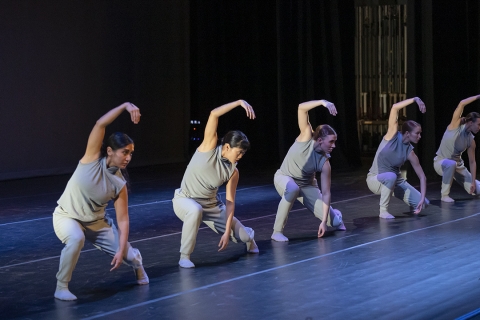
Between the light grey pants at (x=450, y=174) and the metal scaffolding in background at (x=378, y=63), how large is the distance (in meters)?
4.26

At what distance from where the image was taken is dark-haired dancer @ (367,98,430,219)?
6.30m

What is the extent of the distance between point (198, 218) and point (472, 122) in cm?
347

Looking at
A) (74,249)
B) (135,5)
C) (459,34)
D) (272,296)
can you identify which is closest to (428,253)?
(272,296)

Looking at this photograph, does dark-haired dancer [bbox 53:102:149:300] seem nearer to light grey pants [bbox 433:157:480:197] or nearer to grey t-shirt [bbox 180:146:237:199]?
grey t-shirt [bbox 180:146:237:199]

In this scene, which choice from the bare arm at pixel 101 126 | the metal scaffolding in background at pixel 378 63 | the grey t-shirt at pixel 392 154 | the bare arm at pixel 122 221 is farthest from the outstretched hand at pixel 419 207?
the metal scaffolding in background at pixel 378 63

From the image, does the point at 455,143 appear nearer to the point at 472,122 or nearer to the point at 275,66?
the point at 472,122

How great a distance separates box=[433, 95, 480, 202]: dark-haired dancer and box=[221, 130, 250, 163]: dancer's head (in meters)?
3.18

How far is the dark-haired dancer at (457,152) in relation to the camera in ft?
23.6

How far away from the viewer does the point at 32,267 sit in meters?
4.73

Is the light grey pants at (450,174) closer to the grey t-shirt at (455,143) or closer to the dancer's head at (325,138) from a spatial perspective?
the grey t-shirt at (455,143)

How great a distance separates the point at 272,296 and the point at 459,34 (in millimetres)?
6753

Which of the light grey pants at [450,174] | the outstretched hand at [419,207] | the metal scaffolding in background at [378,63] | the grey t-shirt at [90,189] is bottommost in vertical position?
the outstretched hand at [419,207]

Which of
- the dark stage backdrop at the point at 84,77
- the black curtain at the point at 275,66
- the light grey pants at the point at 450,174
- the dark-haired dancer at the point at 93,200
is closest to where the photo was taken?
the dark-haired dancer at the point at 93,200

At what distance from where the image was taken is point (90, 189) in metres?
3.99
